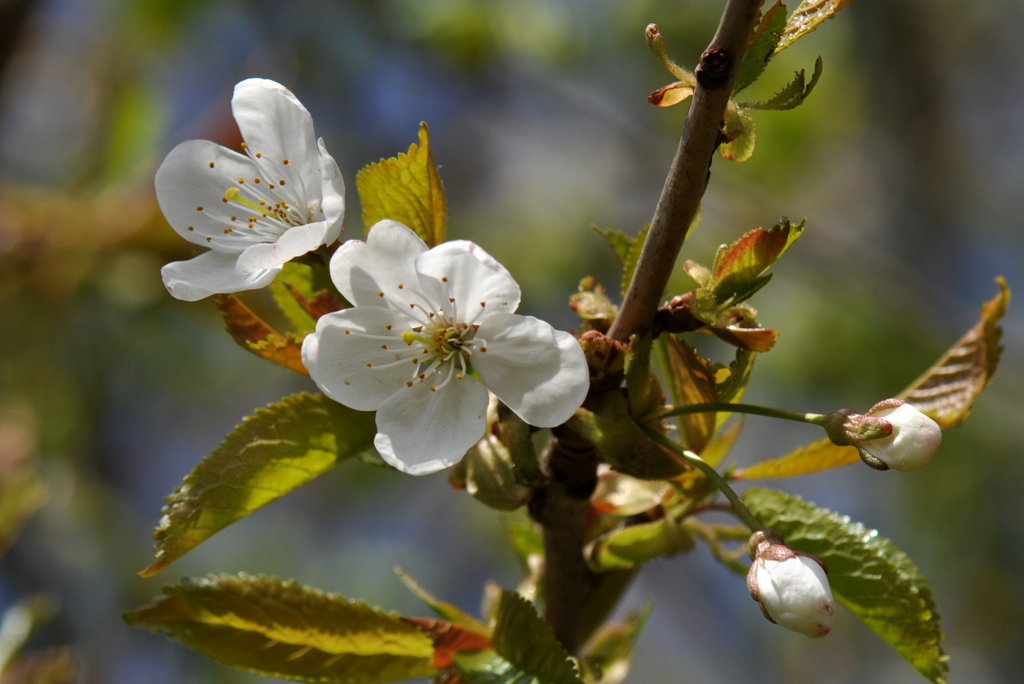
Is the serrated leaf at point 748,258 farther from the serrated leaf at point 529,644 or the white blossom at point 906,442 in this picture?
the serrated leaf at point 529,644

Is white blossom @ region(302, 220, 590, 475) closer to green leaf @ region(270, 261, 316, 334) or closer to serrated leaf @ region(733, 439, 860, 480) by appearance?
green leaf @ region(270, 261, 316, 334)

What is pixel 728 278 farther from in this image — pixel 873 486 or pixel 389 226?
pixel 873 486

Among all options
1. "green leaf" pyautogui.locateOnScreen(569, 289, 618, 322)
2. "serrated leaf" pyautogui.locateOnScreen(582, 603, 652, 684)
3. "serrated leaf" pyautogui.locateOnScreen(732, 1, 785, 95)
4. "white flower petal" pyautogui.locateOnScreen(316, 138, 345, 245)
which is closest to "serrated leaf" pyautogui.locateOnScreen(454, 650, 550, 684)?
"serrated leaf" pyautogui.locateOnScreen(582, 603, 652, 684)

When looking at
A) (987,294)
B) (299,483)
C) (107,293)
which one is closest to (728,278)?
(299,483)

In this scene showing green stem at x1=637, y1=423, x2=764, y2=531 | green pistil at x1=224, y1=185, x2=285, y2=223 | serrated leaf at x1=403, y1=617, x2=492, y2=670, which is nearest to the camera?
green stem at x1=637, y1=423, x2=764, y2=531

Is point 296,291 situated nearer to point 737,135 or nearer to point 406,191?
point 406,191

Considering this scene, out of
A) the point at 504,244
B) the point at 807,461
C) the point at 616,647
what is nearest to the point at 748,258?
the point at 807,461

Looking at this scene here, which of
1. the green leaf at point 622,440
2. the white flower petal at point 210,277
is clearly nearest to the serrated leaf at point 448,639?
the green leaf at point 622,440
